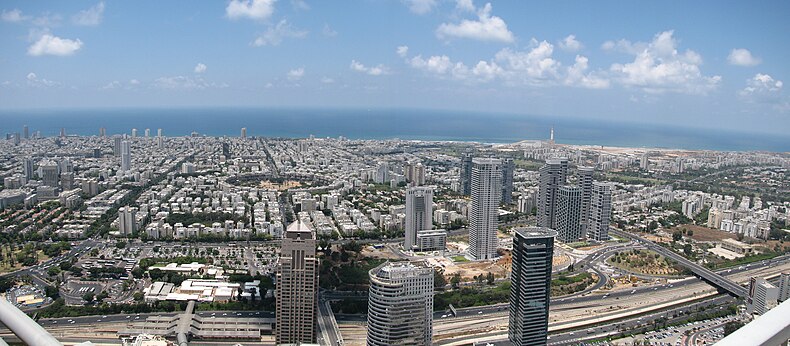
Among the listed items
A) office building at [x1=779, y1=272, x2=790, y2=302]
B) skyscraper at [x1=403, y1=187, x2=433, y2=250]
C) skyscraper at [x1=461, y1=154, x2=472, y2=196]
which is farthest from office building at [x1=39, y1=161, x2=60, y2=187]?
office building at [x1=779, y1=272, x2=790, y2=302]

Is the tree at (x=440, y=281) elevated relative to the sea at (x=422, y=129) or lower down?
lower down

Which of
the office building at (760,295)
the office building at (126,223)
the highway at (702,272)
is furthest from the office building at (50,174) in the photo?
the office building at (760,295)

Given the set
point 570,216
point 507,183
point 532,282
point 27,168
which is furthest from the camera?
point 507,183

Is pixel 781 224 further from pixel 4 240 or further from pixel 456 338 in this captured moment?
pixel 4 240

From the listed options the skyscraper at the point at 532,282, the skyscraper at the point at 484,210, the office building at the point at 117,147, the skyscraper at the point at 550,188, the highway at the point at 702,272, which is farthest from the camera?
the office building at the point at 117,147

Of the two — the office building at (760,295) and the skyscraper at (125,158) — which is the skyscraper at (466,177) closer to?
the office building at (760,295)

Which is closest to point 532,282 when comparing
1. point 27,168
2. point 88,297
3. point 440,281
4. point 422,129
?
point 440,281

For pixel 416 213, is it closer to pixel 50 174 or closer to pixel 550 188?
pixel 550 188

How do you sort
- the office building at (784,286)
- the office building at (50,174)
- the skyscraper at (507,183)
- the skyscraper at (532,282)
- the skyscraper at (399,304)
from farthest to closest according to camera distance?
the skyscraper at (507,183) → the office building at (50,174) → the office building at (784,286) → the skyscraper at (532,282) → the skyscraper at (399,304)
